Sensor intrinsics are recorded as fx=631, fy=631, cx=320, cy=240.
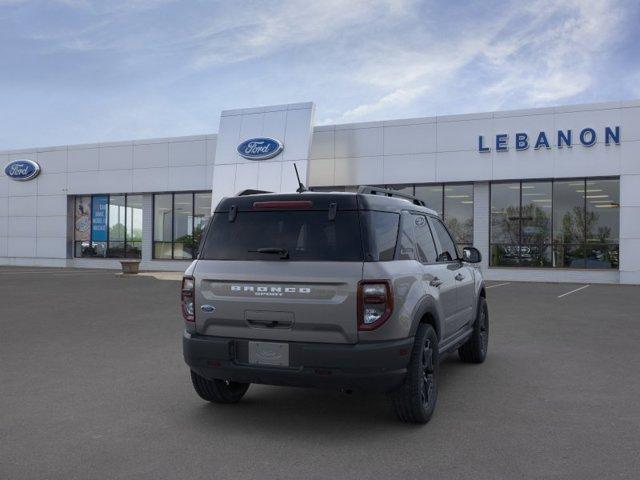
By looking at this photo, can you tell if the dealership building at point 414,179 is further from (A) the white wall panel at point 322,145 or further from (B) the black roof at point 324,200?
(B) the black roof at point 324,200

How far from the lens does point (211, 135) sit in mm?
29547

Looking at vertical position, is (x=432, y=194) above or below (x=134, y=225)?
above

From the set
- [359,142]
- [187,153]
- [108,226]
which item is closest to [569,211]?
[359,142]

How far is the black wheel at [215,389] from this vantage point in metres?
5.52

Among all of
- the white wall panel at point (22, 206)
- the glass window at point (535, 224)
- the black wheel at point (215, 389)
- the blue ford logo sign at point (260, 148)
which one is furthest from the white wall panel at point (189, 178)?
the black wheel at point (215, 389)

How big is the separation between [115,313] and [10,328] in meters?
2.44

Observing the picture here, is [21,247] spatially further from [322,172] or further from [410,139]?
[410,139]

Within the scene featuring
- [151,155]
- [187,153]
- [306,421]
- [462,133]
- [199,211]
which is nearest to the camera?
[306,421]

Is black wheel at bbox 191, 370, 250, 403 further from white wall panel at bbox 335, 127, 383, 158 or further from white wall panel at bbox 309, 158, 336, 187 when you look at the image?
white wall panel at bbox 309, 158, 336, 187

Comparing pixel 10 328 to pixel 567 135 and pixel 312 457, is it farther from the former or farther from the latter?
pixel 567 135

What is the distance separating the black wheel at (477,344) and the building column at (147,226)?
25938mm

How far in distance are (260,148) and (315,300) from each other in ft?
74.3

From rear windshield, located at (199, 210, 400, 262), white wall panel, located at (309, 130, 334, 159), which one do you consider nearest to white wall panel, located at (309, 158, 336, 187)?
white wall panel, located at (309, 130, 334, 159)

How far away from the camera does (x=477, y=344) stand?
7496 millimetres
